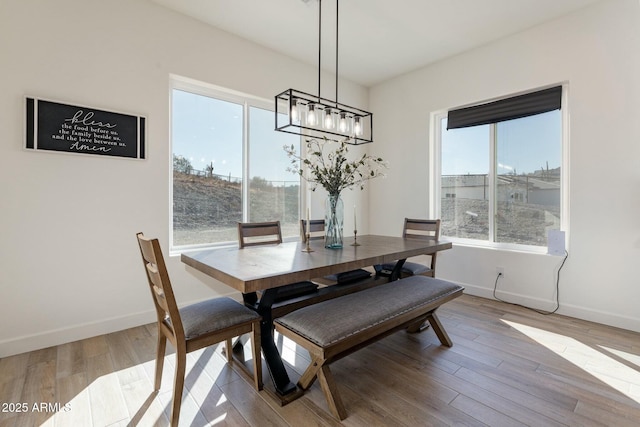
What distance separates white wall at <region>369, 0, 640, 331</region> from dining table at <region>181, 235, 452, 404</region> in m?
1.43

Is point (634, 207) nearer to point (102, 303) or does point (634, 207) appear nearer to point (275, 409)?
point (275, 409)

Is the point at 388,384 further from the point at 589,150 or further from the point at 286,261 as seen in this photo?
the point at 589,150

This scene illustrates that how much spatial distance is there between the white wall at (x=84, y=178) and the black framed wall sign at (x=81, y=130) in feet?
0.19

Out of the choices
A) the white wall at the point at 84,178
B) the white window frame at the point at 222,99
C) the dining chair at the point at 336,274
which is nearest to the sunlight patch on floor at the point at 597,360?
the dining chair at the point at 336,274

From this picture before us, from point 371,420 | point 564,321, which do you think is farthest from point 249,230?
point 564,321

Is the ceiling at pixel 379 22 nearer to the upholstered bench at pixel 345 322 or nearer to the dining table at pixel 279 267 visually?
the dining table at pixel 279 267

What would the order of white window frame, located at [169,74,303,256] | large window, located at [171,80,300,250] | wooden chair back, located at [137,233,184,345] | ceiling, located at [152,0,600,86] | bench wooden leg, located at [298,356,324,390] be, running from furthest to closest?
large window, located at [171,80,300,250] < white window frame, located at [169,74,303,256] < ceiling, located at [152,0,600,86] < bench wooden leg, located at [298,356,324,390] < wooden chair back, located at [137,233,184,345]

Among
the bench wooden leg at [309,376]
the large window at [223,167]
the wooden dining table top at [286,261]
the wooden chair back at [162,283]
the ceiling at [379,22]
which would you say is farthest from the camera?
the large window at [223,167]

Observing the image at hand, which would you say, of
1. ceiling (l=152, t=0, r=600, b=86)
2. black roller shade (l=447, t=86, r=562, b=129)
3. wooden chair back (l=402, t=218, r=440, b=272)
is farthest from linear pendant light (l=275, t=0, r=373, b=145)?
black roller shade (l=447, t=86, r=562, b=129)

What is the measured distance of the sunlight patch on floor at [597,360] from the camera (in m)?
1.84

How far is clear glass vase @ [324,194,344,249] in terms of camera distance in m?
2.38

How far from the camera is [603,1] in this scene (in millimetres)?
→ 2676

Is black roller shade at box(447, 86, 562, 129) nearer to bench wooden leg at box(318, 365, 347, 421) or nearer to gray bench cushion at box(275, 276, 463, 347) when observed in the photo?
gray bench cushion at box(275, 276, 463, 347)

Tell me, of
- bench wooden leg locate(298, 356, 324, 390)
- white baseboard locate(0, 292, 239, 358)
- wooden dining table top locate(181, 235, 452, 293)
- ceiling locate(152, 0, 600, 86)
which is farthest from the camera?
ceiling locate(152, 0, 600, 86)
